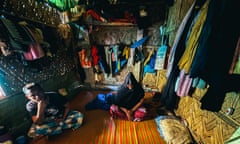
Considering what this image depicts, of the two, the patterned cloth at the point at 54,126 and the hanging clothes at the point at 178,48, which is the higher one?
the hanging clothes at the point at 178,48

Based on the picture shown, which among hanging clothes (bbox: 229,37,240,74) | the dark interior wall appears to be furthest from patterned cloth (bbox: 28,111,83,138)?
hanging clothes (bbox: 229,37,240,74)

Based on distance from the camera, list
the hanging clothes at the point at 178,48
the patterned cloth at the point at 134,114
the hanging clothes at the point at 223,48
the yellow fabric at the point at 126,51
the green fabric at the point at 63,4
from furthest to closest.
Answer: the yellow fabric at the point at 126,51 < the green fabric at the point at 63,4 < the patterned cloth at the point at 134,114 < the hanging clothes at the point at 178,48 < the hanging clothes at the point at 223,48

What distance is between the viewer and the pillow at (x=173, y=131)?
4.26 feet

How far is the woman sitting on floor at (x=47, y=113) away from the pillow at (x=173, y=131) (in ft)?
4.32

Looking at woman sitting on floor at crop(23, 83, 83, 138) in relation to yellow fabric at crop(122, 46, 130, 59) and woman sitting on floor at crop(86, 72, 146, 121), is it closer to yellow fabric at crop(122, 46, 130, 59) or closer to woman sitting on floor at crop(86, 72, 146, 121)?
woman sitting on floor at crop(86, 72, 146, 121)

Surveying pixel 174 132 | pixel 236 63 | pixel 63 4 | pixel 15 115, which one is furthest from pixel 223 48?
pixel 63 4

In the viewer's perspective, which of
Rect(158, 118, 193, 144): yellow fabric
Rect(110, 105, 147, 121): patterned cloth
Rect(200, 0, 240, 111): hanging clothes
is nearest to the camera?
Rect(200, 0, 240, 111): hanging clothes

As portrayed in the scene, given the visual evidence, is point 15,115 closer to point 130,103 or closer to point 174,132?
point 130,103

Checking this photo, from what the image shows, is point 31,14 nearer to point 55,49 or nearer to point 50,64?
point 55,49

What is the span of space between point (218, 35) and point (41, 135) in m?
2.33

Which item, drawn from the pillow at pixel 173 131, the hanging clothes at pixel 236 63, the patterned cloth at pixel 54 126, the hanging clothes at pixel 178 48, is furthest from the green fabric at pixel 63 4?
the pillow at pixel 173 131

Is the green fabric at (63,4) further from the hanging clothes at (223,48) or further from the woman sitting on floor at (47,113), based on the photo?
the hanging clothes at (223,48)

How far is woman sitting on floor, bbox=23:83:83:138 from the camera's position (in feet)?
4.26

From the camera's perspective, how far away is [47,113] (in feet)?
4.91
